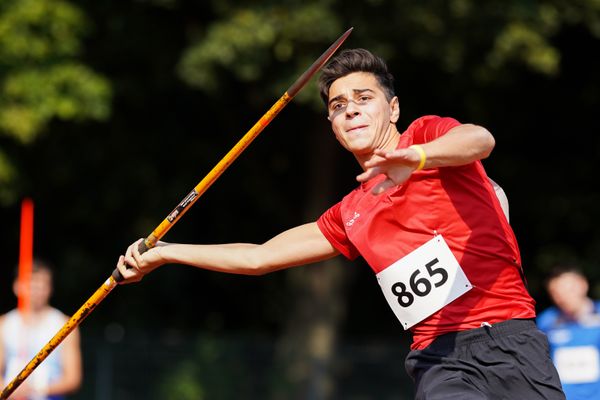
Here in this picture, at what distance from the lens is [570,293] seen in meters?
8.80

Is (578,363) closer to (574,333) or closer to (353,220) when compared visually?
(574,333)

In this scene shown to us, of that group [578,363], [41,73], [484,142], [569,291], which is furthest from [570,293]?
[41,73]

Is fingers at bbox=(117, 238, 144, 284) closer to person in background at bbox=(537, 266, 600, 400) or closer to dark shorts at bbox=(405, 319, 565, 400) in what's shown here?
dark shorts at bbox=(405, 319, 565, 400)

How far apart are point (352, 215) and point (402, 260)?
0.41 metres

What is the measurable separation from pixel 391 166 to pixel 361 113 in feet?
3.11

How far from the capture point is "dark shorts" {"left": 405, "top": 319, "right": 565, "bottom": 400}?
15.8ft

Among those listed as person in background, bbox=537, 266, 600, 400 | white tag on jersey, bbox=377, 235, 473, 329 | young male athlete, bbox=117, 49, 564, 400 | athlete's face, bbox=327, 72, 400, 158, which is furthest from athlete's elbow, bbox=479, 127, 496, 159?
person in background, bbox=537, 266, 600, 400

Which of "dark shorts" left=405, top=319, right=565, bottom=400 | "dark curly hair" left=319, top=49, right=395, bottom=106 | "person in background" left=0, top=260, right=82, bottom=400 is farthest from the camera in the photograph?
"person in background" left=0, top=260, right=82, bottom=400

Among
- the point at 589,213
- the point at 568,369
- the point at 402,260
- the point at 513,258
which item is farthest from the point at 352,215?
the point at 589,213

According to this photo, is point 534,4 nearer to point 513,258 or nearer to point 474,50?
point 474,50

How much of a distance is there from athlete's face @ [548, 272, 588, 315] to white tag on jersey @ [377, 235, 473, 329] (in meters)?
3.96

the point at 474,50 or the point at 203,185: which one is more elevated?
the point at 474,50

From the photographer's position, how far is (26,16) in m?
13.2

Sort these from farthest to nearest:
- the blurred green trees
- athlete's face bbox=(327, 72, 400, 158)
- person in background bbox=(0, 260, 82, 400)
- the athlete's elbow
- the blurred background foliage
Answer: the blurred background foliage
the blurred green trees
person in background bbox=(0, 260, 82, 400)
athlete's face bbox=(327, 72, 400, 158)
the athlete's elbow
